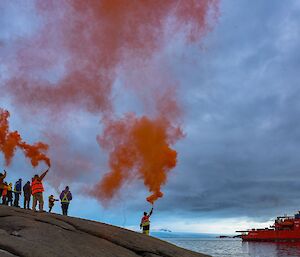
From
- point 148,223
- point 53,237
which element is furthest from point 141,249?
point 148,223

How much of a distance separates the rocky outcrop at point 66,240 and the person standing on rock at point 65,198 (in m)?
8.81

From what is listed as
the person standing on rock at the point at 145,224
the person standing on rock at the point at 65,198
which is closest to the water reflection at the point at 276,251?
the person standing on rock at the point at 145,224

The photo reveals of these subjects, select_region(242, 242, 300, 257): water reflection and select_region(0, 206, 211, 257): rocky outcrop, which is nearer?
select_region(0, 206, 211, 257): rocky outcrop

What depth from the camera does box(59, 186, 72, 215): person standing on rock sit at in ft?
89.2

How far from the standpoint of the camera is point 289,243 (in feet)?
426

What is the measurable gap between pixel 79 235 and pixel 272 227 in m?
139

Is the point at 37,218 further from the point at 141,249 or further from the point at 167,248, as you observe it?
the point at 167,248

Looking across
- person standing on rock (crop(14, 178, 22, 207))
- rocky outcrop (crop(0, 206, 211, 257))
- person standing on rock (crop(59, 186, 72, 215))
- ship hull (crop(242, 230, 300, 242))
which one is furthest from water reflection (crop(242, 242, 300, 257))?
rocky outcrop (crop(0, 206, 211, 257))

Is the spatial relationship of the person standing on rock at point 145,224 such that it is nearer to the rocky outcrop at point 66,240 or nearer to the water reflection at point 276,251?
the rocky outcrop at point 66,240

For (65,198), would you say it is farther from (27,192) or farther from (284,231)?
(284,231)

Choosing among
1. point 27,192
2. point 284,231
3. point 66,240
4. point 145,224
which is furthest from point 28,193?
point 284,231

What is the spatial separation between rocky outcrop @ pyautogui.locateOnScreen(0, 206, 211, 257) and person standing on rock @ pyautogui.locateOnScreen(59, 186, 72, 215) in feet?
28.9

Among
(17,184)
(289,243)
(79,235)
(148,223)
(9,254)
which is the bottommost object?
(9,254)

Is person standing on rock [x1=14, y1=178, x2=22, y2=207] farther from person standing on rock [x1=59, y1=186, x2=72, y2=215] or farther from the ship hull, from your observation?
the ship hull
